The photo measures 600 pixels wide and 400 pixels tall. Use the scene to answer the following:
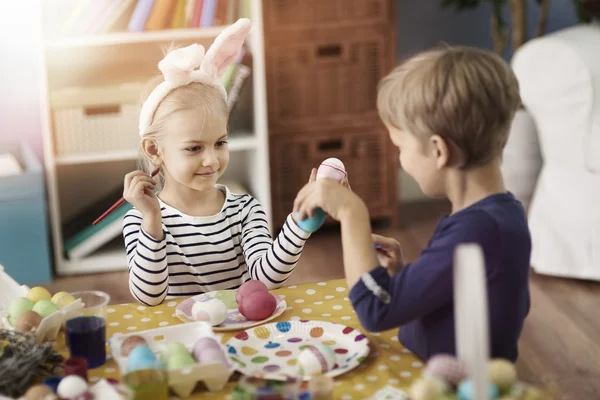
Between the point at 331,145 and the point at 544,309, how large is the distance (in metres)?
1.11

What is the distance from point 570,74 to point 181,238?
1.61 meters

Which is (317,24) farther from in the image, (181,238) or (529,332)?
(181,238)

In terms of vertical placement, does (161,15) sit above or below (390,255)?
above

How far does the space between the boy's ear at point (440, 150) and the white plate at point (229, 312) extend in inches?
15.1

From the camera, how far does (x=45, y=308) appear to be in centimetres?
133

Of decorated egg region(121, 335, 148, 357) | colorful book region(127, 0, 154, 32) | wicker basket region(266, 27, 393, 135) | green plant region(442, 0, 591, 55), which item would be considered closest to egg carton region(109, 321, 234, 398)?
decorated egg region(121, 335, 148, 357)

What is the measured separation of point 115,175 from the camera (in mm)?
3494

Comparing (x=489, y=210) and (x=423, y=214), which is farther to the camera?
(x=423, y=214)

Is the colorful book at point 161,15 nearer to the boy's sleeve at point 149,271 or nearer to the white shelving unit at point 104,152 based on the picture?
the white shelving unit at point 104,152

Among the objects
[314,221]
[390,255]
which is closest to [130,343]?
[314,221]

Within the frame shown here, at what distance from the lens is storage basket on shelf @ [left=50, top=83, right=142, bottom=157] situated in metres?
3.07

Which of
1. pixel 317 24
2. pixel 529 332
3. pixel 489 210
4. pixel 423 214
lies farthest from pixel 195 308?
pixel 423 214

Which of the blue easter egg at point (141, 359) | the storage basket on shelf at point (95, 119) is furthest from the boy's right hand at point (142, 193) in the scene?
the storage basket on shelf at point (95, 119)

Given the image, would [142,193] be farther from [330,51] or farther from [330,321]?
[330,51]
